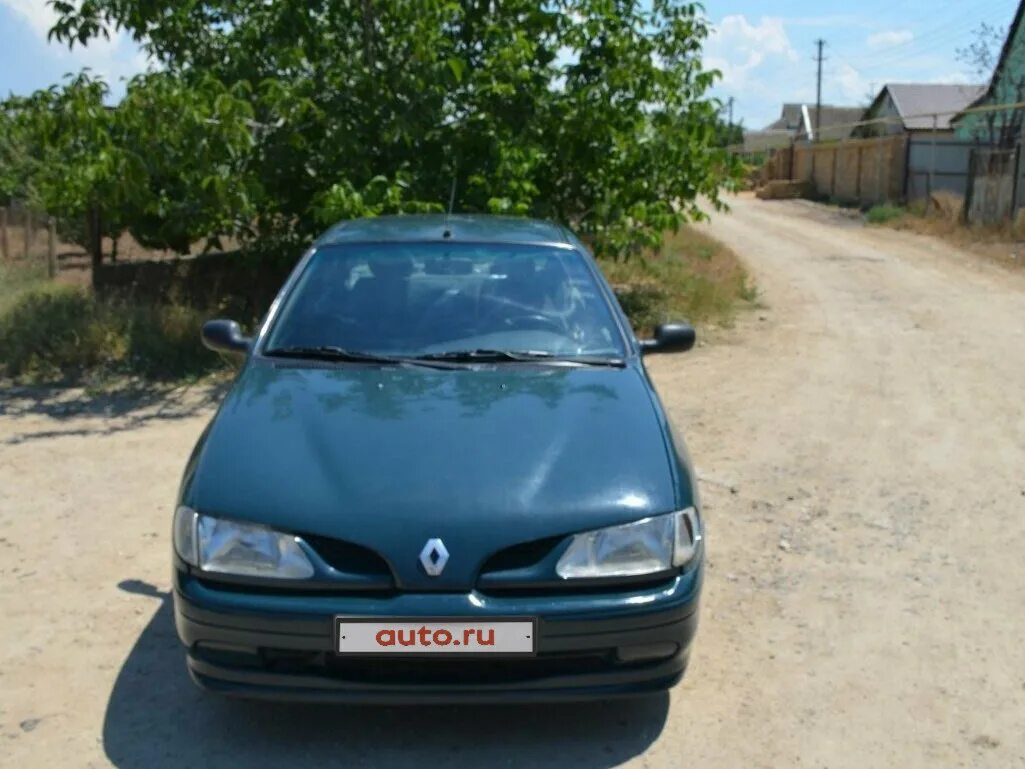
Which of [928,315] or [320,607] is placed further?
[928,315]

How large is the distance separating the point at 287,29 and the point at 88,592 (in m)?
6.27

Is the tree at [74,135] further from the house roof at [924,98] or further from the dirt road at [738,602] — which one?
the house roof at [924,98]

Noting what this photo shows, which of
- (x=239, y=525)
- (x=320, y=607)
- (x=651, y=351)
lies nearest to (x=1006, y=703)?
(x=651, y=351)

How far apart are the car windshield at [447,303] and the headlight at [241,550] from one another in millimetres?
1212

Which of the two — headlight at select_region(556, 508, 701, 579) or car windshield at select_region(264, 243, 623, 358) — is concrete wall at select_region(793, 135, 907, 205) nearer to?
car windshield at select_region(264, 243, 623, 358)

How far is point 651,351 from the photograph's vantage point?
16.0ft

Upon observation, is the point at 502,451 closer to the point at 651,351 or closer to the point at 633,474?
the point at 633,474

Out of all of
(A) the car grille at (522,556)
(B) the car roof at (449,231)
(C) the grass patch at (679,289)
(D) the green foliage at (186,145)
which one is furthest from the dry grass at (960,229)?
(A) the car grille at (522,556)

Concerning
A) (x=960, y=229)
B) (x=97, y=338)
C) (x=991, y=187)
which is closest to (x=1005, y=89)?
(x=991, y=187)

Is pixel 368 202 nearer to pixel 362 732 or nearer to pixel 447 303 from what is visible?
pixel 447 303

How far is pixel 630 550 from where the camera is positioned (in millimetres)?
3400

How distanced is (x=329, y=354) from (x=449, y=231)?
1.02 meters

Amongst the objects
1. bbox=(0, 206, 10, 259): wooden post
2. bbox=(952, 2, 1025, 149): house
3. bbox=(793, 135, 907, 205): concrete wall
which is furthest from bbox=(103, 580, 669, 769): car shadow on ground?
bbox=(793, 135, 907, 205): concrete wall

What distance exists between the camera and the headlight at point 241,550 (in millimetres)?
3328
